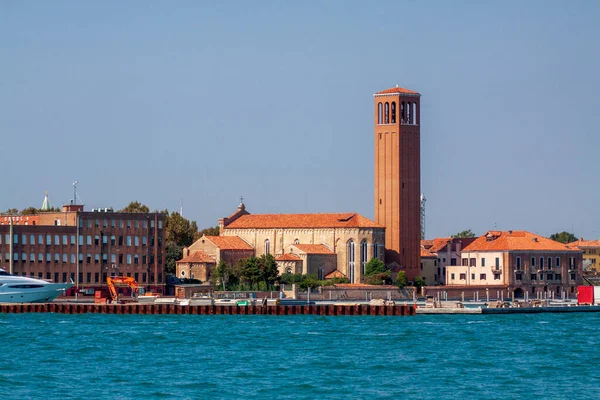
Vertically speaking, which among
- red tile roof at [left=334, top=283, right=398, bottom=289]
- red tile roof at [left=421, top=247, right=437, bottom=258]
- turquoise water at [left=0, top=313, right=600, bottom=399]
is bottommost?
turquoise water at [left=0, top=313, right=600, bottom=399]

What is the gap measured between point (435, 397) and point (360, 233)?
3421 inches

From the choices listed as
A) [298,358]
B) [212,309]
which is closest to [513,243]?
[212,309]

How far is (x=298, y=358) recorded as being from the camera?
7750 cm

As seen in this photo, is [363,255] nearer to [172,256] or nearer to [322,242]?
[322,242]

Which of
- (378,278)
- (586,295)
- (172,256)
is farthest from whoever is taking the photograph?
(172,256)

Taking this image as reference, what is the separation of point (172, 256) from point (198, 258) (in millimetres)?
12873

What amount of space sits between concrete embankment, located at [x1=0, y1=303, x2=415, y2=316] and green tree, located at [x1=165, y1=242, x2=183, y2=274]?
40.3 meters

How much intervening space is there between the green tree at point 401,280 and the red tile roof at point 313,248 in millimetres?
6902

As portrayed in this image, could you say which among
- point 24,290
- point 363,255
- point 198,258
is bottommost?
point 24,290

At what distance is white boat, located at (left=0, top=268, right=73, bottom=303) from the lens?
395 feet

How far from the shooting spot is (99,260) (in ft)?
458

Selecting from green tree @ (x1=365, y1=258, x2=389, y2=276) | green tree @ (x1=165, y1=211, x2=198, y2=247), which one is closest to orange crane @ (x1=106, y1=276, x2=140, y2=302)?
green tree @ (x1=365, y1=258, x2=389, y2=276)

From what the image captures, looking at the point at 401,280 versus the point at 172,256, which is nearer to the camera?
the point at 401,280

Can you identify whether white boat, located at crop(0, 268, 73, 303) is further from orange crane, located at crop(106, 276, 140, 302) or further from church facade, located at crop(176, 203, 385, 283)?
church facade, located at crop(176, 203, 385, 283)
